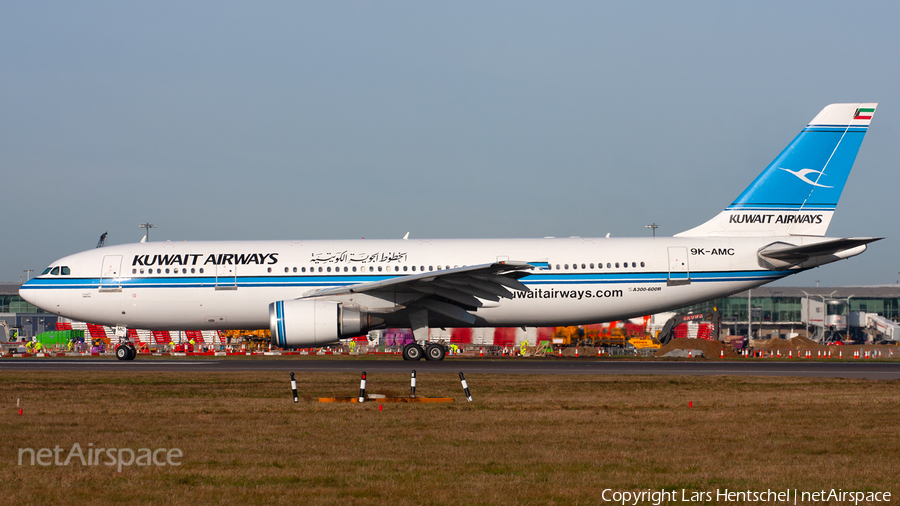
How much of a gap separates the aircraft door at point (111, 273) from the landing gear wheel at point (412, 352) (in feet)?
30.6

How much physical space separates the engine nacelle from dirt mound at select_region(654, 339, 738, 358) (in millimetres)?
16481

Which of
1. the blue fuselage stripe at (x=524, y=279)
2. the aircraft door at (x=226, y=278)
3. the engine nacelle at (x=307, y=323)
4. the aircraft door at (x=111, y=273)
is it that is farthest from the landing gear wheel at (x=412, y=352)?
the aircraft door at (x=111, y=273)

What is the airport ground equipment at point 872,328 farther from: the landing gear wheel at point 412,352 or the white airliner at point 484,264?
the landing gear wheel at point 412,352

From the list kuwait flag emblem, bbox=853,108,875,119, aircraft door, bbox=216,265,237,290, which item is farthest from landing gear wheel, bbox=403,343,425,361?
kuwait flag emblem, bbox=853,108,875,119

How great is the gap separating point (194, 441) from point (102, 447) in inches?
39.3

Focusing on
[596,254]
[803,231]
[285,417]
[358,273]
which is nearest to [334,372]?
[358,273]

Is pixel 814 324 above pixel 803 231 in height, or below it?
below

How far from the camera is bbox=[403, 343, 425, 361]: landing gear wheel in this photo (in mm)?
25734

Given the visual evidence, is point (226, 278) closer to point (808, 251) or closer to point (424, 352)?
point (424, 352)

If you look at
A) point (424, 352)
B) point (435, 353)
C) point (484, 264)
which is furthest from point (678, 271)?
point (424, 352)

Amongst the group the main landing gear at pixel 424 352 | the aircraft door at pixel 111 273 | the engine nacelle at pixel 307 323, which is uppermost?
the aircraft door at pixel 111 273

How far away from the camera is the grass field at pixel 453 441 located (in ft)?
23.9

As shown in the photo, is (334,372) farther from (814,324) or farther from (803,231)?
(814,324)

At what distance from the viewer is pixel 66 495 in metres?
6.95
